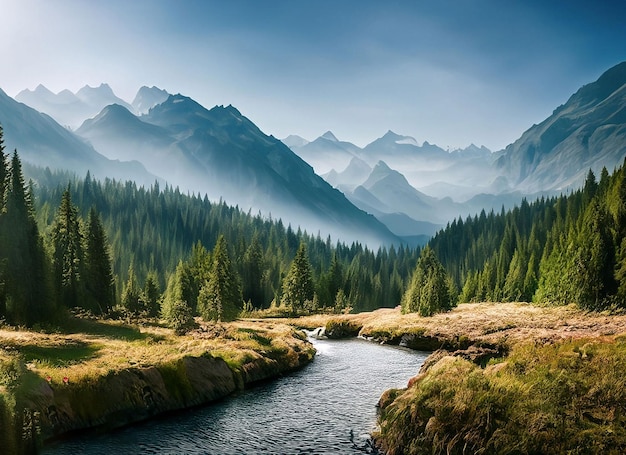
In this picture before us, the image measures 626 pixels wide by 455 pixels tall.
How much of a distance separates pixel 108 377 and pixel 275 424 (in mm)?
10926

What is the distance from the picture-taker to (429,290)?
92.0m

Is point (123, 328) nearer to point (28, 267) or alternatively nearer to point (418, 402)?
point (28, 267)

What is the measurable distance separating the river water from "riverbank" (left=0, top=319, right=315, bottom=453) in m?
1.38

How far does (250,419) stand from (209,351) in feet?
37.8

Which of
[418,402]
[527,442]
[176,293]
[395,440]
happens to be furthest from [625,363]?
[176,293]

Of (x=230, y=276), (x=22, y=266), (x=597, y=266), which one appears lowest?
(x=230, y=276)

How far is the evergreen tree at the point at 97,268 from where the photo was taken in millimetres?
71688

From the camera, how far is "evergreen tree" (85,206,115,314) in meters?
71.7

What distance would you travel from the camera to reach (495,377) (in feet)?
75.9

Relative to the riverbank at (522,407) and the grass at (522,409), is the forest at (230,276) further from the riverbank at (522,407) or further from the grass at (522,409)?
the grass at (522,409)

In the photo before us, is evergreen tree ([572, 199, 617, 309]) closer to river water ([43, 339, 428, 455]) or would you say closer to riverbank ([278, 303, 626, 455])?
river water ([43, 339, 428, 455])

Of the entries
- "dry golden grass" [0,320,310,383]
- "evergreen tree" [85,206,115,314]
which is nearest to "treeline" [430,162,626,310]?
"dry golden grass" [0,320,310,383]

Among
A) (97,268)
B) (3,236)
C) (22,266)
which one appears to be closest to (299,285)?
(97,268)

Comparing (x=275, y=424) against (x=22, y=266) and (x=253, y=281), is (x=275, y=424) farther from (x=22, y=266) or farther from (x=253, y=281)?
(x=253, y=281)
